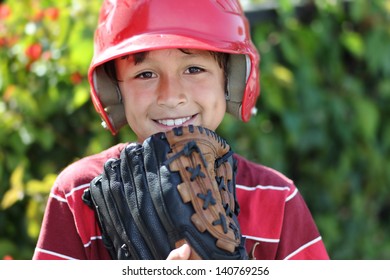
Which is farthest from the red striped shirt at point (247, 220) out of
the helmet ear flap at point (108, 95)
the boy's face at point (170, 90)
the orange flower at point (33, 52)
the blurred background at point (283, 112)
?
the orange flower at point (33, 52)

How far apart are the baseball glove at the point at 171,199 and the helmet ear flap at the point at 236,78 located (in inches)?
13.6

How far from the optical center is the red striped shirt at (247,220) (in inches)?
98.7

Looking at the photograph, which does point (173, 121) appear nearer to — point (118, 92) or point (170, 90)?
point (170, 90)

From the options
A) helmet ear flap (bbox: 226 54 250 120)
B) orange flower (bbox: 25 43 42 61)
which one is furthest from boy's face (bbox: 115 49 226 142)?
orange flower (bbox: 25 43 42 61)

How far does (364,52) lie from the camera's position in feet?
15.4

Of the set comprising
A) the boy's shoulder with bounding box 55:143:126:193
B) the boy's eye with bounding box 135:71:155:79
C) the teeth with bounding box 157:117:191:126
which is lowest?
the boy's shoulder with bounding box 55:143:126:193

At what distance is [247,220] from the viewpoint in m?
2.60

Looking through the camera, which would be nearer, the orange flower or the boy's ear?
the boy's ear

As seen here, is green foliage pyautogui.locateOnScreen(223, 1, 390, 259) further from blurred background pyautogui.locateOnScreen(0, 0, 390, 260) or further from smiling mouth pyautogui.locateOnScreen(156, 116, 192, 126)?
smiling mouth pyautogui.locateOnScreen(156, 116, 192, 126)

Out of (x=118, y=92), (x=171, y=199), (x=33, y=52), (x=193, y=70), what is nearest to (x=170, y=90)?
(x=193, y=70)

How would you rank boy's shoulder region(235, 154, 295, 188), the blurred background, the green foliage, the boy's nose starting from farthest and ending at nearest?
the green foliage < the blurred background < boy's shoulder region(235, 154, 295, 188) < the boy's nose

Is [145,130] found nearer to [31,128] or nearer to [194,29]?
[194,29]

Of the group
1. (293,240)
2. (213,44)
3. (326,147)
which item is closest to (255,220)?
(293,240)

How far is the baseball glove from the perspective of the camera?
86.7 inches
